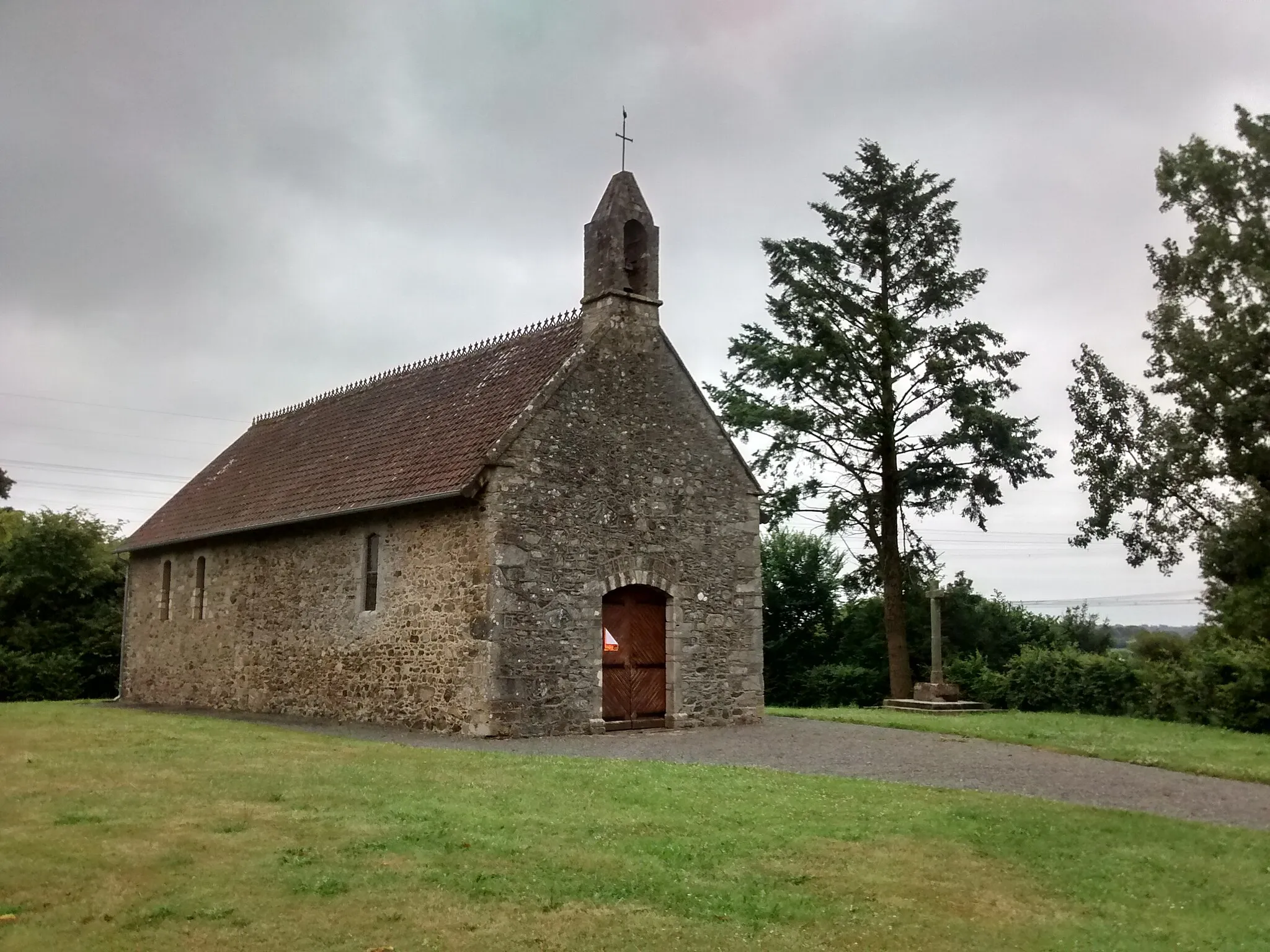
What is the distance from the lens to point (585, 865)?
8.06 metres

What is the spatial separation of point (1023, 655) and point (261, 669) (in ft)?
55.7

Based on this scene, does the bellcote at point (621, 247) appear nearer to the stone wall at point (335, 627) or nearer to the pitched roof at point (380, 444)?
the pitched roof at point (380, 444)

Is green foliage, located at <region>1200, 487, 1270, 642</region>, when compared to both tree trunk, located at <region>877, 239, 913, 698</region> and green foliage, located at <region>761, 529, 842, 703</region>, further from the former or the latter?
green foliage, located at <region>761, 529, 842, 703</region>

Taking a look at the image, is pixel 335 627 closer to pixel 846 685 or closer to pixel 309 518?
pixel 309 518

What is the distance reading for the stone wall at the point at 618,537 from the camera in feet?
56.0

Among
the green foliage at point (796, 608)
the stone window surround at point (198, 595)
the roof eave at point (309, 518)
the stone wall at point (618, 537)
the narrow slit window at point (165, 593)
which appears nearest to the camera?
the roof eave at point (309, 518)

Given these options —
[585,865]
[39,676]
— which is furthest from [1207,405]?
[39,676]

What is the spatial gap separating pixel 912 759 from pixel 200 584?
16.9m

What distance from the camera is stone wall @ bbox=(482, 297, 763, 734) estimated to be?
17.1 m

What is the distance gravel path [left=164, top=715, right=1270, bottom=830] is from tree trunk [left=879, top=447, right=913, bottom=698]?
9456 mm

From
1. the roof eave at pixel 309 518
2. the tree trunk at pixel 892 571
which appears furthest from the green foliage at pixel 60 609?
the tree trunk at pixel 892 571

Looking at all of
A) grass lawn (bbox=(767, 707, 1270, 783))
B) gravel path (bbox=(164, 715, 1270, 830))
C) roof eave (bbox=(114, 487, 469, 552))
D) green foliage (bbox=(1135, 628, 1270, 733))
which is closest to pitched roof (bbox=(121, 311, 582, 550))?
roof eave (bbox=(114, 487, 469, 552))

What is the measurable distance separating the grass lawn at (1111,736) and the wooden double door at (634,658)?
13.2 feet

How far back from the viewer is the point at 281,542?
21781mm
